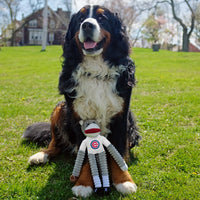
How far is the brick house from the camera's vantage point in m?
40.5

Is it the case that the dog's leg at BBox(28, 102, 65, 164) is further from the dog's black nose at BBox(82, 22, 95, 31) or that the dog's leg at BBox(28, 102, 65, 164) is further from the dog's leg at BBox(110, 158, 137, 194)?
the dog's black nose at BBox(82, 22, 95, 31)

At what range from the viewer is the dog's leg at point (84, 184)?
2.25m

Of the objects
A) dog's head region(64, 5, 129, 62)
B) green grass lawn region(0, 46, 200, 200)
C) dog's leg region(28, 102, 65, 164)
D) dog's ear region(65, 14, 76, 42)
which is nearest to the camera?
green grass lawn region(0, 46, 200, 200)

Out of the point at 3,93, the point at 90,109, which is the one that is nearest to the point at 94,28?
the point at 90,109

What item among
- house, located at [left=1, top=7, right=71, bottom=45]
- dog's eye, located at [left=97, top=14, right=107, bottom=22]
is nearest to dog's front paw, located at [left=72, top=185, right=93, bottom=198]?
dog's eye, located at [left=97, top=14, right=107, bottom=22]

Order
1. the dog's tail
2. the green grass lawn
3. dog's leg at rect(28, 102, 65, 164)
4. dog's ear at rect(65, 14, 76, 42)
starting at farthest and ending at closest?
the dog's tail
dog's leg at rect(28, 102, 65, 164)
dog's ear at rect(65, 14, 76, 42)
the green grass lawn

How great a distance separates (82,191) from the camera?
2.25 metres

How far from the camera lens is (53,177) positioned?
104 inches

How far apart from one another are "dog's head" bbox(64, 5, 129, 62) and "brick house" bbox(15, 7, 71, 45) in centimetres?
3880

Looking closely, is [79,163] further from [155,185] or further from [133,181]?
[155,185]

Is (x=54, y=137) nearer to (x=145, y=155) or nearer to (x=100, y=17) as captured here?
(x=145, y=155)

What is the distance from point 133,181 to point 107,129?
0.60 meters

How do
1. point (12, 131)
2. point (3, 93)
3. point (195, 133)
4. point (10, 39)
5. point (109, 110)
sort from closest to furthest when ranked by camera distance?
point (109, 110), point (195, 133), point (12, 131), point (3, 93), point (10, 39)

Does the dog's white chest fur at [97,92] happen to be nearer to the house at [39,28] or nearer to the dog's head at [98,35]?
the dog's head at [98,35]
